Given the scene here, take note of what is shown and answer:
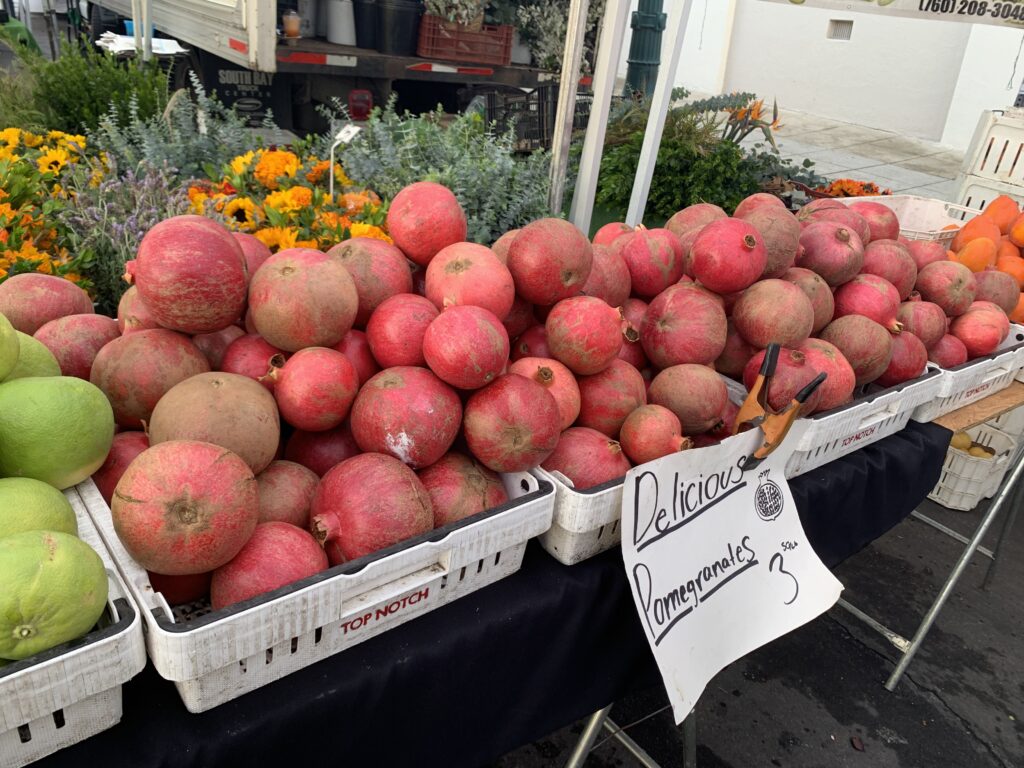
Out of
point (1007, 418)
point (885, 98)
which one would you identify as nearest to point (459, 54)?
point (1007, 418)

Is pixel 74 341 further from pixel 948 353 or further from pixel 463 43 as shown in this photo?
pixel 463 43

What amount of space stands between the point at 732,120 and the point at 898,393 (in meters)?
4.65

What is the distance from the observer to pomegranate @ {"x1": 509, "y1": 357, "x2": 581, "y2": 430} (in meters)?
1.57

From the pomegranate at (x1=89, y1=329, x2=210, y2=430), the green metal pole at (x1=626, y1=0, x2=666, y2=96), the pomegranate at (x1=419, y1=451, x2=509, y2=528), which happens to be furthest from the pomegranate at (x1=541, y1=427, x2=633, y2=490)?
the green metal pole at (x1=626, y1=0, x2=666, y2=96)

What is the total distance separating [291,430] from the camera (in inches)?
62.4

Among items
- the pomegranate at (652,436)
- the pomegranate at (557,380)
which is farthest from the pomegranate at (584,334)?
the pomegranate at (652,436)

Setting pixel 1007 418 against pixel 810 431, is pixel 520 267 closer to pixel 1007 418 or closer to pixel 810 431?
pixel 810 431

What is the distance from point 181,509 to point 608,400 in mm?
917

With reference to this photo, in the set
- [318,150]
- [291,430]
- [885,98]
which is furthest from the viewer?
[885,98]

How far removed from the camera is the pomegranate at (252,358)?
1.47m

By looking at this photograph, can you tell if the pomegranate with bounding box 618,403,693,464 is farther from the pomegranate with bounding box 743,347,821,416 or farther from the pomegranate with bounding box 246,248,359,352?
the pomegranate with bounding box 246,248,359,352

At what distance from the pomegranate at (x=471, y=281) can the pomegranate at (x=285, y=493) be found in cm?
46

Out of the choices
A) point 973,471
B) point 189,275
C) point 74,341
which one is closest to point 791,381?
point 189,275

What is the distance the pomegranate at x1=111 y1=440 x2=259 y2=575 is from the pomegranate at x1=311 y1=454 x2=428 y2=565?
166 mm
